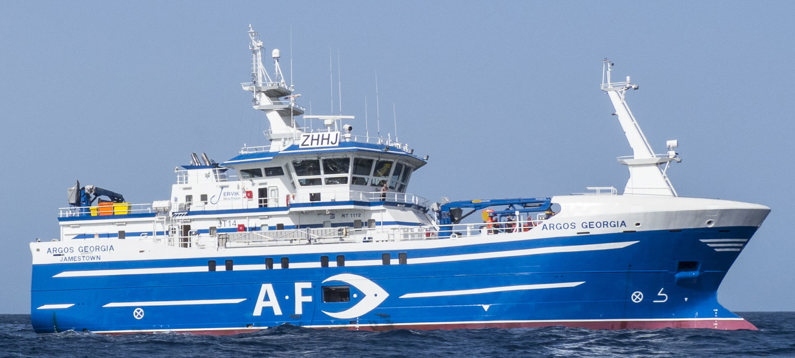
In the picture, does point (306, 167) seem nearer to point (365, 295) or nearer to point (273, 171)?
point (273, 171)

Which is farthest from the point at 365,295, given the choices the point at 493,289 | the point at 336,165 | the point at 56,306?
the point at 56,306

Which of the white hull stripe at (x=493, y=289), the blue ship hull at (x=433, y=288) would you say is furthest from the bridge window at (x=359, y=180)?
the white hull stripe at (x=493, y=289)

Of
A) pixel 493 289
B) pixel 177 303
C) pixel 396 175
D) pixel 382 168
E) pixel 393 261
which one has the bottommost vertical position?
pixel 177 303

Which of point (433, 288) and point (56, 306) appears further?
point (56, 306)

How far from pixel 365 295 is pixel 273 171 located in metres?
5.99

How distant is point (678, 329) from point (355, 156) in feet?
37.3

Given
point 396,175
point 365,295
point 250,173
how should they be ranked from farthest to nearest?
point 396,175 → point 250,173 → point 365,295

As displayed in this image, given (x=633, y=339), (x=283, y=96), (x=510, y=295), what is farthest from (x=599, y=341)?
(x=283, y=96)

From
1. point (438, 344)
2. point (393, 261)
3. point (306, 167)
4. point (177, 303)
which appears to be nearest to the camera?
point (438, 344)

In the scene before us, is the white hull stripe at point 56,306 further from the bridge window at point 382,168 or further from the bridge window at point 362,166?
the bridge window at point 382,168

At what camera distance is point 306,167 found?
3122 centimetres

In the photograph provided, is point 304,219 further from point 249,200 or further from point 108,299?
point 108,299

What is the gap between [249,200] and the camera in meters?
31.8

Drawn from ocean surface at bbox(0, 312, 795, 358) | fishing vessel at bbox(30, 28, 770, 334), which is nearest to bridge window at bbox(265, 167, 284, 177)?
fishing vessel at bbox(30, 28, 770, 334)
